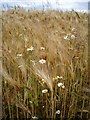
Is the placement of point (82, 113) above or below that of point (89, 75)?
below

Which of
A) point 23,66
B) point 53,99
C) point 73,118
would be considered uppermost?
point 23,66

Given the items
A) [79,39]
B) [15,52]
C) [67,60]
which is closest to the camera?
[67,60]

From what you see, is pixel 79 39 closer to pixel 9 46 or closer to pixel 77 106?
pixel 9 46

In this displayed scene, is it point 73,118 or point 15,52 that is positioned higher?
point 15,52

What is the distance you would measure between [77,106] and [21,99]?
32 centimetres

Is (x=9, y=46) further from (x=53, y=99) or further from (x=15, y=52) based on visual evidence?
(x=53, y=99)

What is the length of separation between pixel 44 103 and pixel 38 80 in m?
0.14

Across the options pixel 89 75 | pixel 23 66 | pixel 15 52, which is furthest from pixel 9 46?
pixel 89 75

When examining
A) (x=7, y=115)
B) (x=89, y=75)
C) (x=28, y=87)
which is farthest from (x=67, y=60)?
(x=7, y=115)

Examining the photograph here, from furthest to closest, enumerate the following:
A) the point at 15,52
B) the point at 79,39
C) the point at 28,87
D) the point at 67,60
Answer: the point at 79,39 < the point at 15,52 < the point at 67,60 < the point at 28,87

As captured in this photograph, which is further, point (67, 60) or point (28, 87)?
point (67, 60)

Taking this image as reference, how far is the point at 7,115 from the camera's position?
185 cm

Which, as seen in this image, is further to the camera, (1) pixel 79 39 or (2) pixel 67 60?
(1) pixel 79 39

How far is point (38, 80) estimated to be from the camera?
6.27ft
